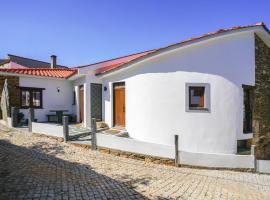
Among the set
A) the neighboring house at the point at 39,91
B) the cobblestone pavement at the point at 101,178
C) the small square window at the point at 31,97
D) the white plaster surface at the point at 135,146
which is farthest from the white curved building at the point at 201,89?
the small square window at the point at 31,97

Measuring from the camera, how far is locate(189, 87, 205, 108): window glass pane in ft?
28.8

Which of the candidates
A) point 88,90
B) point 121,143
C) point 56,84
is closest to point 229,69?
point 121,143

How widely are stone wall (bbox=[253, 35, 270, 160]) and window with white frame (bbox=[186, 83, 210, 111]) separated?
2.99 metres

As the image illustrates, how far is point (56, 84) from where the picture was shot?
1470 cm

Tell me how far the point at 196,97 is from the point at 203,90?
1.36ft

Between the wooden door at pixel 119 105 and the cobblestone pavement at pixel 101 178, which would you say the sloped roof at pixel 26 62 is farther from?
the cobblestone pavement at pixel 101 178

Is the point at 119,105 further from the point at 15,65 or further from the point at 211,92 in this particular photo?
the point at 15,65

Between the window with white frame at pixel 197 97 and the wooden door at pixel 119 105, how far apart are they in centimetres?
368

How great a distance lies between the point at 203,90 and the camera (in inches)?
344

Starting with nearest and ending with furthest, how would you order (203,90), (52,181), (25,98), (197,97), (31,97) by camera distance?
(52,181) < (203,90) < (197,97) < (25,98) < (31,97)

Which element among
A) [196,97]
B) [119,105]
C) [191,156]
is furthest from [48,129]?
[196,97]

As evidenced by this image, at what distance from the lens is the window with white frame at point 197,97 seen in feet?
28.2

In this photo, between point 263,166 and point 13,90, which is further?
point 13,90

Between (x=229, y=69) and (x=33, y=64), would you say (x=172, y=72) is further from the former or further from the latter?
(x=33, y=64)
